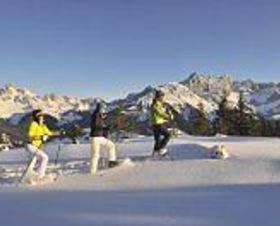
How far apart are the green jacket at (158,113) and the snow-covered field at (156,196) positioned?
1802mm

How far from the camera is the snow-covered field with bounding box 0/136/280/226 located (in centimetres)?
1205

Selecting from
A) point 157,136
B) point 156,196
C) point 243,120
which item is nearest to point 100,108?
point 157,136

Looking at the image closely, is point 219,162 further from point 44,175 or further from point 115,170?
point 44,175

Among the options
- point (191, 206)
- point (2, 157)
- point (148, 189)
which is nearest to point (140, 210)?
point (191, 206)

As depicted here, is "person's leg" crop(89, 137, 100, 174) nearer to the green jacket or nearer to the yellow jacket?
the yellow jacket

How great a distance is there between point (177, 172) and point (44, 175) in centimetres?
401

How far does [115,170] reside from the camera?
1848 cm

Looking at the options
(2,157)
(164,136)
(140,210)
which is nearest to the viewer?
(140,210)

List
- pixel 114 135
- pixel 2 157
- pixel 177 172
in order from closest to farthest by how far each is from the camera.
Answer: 1. pixel 177 172
2. pixel 2 157
3. pixel 114 135

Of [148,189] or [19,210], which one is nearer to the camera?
[19,210]

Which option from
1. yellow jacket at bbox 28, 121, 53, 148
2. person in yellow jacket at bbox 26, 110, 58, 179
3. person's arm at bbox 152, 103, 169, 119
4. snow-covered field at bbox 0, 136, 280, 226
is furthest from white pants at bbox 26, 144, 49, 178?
person's arm at bbox 152, 103, 169, 119

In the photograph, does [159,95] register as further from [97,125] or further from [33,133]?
[33,133]

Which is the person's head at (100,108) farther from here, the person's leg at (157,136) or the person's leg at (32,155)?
the person's leg at (157,136)

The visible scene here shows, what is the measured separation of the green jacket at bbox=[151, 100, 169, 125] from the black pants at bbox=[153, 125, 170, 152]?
17 centimetres
